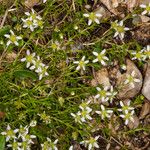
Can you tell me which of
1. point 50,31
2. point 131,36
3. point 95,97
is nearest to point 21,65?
point 50,31

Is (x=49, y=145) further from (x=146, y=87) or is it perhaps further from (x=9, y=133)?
(x=146, y=87)

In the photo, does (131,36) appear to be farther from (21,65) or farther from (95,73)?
(21,65)

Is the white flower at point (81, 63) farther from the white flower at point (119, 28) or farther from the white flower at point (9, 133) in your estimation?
the white flower at point (9, 133)

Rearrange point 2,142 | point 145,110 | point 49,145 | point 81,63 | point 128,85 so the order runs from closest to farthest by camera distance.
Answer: point 2,142
point 49,145
point 81,63
point 128,85
point 145,110

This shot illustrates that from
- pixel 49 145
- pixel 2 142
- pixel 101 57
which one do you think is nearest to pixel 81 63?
pixel 101 57

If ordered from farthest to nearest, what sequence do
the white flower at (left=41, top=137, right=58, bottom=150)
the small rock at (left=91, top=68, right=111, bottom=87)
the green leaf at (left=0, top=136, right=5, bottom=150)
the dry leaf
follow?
the dry leaf < the small rock at (left=91, top=68, right=111, bottom=87) < the white flower at (left=41, top=137, right=58, bottom=150) < the green leaf at (left=0, top=136, right=5, bottom=150)

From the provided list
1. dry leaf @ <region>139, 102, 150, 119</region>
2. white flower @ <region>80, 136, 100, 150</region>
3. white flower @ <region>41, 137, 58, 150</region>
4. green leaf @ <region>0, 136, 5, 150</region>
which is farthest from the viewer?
dry leaf @ <region>139, 102, 150, 119</region>

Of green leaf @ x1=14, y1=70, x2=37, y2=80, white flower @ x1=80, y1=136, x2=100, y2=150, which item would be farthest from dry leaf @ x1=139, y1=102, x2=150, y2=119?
green leaf @ x1=14, y1=70, x2=37, y2=80

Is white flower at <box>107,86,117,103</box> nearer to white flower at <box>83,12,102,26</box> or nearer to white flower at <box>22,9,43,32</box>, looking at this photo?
white flower at <box>83,12,102,26</box>
